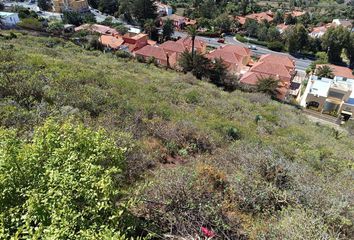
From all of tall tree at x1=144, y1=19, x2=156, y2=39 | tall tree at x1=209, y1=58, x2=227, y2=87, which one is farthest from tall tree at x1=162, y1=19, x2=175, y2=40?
tall tree at x1=209, y1=58, x2=227, y2=87

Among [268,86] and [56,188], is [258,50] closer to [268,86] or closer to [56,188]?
[268,86]

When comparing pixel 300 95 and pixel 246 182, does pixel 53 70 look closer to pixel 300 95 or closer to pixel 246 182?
pixel 246 182

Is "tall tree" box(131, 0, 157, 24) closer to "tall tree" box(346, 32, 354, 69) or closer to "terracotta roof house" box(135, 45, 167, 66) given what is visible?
"terracotta roof house" box(135, 45, 167, 66)

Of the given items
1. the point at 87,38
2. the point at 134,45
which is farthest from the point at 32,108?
the point at 134,45

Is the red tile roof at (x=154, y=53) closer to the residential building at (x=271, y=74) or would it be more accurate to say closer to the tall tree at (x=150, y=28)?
the residential building at (x=271, y=74)

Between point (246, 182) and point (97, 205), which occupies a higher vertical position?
point (97, 205)

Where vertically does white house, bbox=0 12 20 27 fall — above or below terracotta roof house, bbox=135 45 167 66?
above
